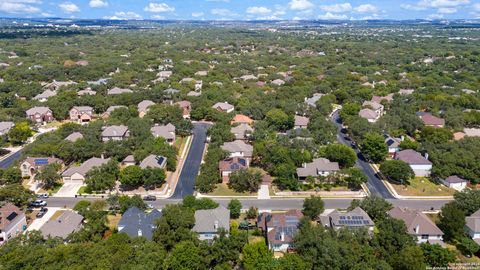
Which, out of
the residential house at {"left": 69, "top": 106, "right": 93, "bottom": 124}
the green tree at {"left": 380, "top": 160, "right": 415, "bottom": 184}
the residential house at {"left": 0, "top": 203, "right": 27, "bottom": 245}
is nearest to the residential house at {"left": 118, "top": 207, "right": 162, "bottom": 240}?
the residential house at {"left": 0, "top": 203, "right": 27, "bottom": 245}

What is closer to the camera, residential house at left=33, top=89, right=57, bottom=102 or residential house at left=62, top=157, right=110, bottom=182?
residential house at left=62, top=157, right=110, bottom=182

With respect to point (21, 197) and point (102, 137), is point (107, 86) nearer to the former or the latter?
point (102, 137)

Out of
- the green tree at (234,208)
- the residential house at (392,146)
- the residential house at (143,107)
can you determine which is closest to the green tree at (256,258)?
the green tree at (234,208)

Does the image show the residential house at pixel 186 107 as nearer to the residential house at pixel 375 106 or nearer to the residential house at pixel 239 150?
the residential house at pixel 239 150

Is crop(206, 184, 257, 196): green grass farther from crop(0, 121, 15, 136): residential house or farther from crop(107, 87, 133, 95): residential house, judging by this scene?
crop(107, 87, 133, 95): residential house

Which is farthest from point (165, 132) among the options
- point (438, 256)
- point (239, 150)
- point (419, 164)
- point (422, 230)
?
point (438, 256)

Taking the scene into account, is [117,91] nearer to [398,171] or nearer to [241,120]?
[241,120]
